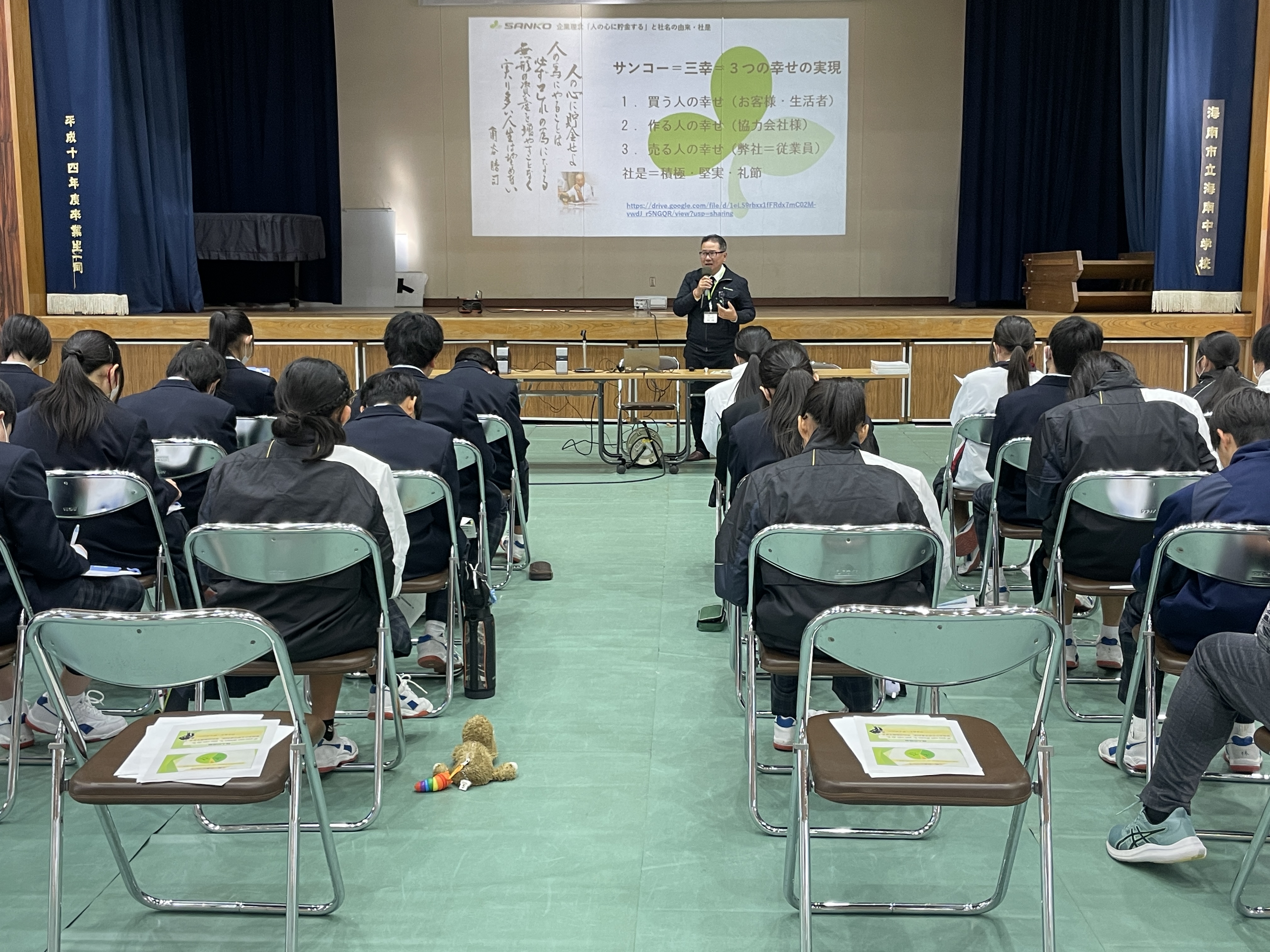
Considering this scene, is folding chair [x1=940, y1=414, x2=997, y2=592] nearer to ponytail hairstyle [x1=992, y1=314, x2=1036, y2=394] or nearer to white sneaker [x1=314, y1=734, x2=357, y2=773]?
ponytail hairstyle [x1=992, y1=314, x2=1036, y2=394]

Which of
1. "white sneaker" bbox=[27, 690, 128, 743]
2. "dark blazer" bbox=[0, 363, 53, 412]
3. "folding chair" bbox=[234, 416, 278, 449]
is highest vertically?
"dark blazer" bbox=[0, 363, 53, 412]

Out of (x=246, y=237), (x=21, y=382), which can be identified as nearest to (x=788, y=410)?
(x=21, y=382)

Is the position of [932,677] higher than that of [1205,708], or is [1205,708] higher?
[932,677]

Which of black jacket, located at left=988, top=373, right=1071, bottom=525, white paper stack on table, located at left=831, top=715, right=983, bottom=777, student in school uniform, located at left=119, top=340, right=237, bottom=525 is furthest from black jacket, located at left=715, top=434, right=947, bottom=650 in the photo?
student in school uniform, located at left=119, top=340, right=237, bottom=525

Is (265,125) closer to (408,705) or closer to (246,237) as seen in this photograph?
(246,237)

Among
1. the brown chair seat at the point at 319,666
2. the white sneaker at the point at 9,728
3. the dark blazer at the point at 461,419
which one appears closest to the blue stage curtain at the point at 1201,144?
the dark blazer at the point at 461,419

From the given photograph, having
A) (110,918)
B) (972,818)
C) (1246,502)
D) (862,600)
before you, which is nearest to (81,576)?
(110,918)

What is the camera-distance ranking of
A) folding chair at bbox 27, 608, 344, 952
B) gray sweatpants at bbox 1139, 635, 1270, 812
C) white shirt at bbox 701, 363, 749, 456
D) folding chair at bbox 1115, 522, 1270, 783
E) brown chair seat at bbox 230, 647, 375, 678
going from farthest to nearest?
white shirt at bbox 701, 363, 749, 456 → brown chair seat at bbox 230, 647, 375, 678 → folding chair at bbox 1115, 522, 1270, 783 → gray sweatpants at bbox 1139, 635, 1270, 812 → folding chair at bbox 27, 608, 344, 952

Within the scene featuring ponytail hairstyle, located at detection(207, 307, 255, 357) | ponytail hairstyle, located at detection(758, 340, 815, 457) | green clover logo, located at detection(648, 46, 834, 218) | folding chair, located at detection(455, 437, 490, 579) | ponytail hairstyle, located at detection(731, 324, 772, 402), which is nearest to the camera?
ponytail hairstyle, located at detection(758, 340, 815, 457)

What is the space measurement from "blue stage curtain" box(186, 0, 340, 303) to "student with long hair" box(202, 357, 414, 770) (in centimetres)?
917

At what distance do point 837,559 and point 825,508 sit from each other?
19 centimetres

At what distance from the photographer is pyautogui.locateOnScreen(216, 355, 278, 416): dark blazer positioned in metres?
4.76

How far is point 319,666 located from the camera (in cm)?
265

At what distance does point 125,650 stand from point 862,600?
1500 mm
